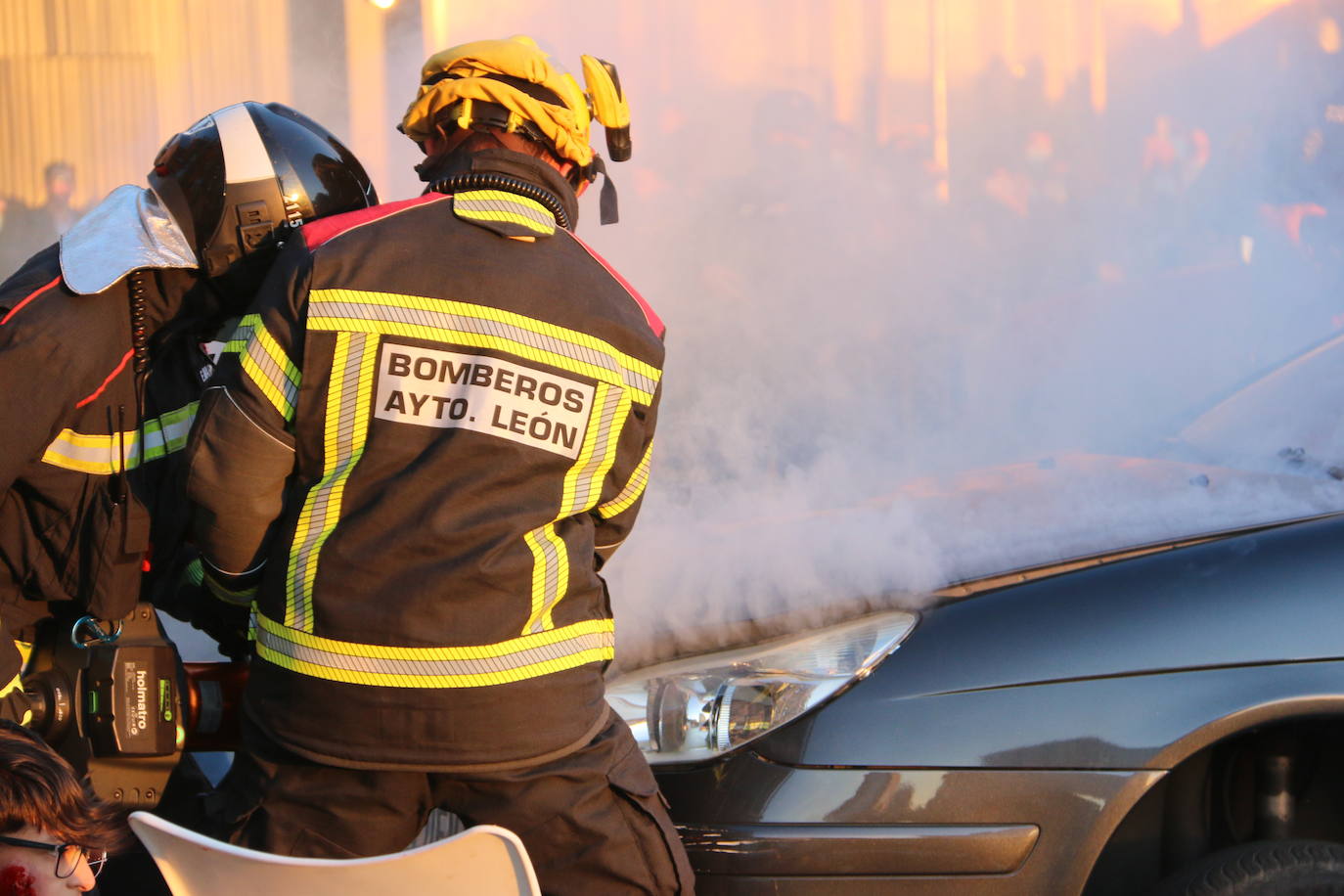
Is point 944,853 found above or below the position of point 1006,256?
below

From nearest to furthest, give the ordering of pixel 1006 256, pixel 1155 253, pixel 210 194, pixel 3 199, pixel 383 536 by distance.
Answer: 1. pixel 383 536
2. pixel 210 194
3. pixel 1155 253
4. pixel 1006 256
5. pixel 3 199

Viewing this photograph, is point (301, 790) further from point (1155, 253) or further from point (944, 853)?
point (1155, 253)

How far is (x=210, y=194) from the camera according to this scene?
2.14 m

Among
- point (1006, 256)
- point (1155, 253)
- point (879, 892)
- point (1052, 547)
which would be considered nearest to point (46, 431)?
point (879, 892)

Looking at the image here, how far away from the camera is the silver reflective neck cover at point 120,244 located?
1.90 meters

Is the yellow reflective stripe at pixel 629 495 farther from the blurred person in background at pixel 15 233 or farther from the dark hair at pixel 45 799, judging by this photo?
the blurred person in background at pixel 15 233

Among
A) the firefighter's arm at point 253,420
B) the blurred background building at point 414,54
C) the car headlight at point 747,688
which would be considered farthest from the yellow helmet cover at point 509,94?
the blurred background building at point 414,54

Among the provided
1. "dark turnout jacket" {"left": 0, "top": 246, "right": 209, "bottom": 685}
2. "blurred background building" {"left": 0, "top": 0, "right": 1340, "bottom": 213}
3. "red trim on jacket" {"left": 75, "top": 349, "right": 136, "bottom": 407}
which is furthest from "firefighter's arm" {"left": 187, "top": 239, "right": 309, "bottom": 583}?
"blurred background building" {"left": 0, "top": 0, "right": 1340, "bottom": 213}

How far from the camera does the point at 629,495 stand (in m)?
1.92

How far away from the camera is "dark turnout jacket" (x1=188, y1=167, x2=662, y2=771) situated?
1643mm

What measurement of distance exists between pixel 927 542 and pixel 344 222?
124 cm

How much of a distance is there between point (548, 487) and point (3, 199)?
6.30m

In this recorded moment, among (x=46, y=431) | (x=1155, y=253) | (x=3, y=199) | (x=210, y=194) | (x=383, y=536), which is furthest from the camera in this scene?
(x=3, y=199)

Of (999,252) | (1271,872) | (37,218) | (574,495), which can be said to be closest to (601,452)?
(574,495)
